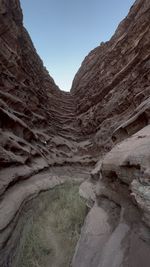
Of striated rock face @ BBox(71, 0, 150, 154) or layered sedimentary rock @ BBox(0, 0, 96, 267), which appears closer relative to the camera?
layered sedimentary rock @ BBox(0, 0, 96, 267)

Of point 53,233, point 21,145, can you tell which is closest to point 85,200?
point 53,233

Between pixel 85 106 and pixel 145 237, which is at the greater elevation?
pixel 85 106

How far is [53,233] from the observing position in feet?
12.2

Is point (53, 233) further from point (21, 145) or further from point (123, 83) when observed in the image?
A: point (123, 83)

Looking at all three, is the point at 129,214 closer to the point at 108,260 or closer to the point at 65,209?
the point at 108,260

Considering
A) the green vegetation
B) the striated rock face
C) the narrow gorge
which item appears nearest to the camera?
the narrow gorge

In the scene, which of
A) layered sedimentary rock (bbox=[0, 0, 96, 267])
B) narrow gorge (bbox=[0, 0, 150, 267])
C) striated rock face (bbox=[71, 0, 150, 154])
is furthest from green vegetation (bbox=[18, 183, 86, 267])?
striated rock face (bbox=[71, 0, 150, 154])

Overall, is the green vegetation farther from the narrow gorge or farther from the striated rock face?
the striated rock face

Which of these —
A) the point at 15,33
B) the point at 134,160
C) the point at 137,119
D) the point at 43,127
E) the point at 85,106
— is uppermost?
the point at 15,33

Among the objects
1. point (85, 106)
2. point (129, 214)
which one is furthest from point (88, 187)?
point (85, 106)

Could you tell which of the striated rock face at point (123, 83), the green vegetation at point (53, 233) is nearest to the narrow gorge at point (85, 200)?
the green vegetation at point (53, 233)

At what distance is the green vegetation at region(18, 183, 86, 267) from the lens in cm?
302

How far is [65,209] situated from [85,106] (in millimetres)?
17646

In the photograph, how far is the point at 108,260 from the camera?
2.26 metres
